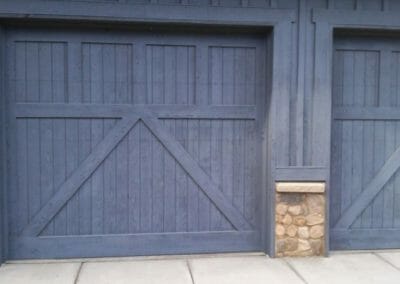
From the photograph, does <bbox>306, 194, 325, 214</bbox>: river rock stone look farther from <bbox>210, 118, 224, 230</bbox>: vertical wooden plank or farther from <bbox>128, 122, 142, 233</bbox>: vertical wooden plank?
<bbox>128, 122, 142, 233</bbox>: vertical wooden plank

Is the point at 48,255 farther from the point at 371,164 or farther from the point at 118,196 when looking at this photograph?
the point at 371,164

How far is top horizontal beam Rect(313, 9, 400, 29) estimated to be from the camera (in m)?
4.38

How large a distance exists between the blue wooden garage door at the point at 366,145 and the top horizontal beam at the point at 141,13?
0.94 meters

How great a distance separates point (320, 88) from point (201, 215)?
5.79 feet

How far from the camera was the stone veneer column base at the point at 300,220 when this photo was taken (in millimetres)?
4391

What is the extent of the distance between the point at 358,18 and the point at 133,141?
2.57m

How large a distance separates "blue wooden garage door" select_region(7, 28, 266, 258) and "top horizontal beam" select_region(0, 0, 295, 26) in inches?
9.1

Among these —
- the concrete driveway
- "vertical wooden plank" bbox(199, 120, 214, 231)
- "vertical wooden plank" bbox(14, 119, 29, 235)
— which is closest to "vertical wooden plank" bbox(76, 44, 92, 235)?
the concrete driveway

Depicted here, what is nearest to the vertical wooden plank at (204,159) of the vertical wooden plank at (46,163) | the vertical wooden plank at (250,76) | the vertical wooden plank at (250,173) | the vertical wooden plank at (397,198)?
the vertical wooden plank at (250,173)

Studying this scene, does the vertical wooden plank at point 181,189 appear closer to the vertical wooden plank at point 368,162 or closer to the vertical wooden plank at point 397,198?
the vertical wooden plank at point 368,162

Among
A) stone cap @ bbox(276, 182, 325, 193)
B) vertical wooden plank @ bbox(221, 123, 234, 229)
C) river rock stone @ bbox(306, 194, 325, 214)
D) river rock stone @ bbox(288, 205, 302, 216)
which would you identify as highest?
vertical wooden plank @ bbox(221, 123, 234, 229)

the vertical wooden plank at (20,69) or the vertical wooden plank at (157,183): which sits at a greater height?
the vertical wooden plank at (20,69)

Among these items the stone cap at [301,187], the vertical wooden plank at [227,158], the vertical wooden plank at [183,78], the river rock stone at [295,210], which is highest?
the vertical wooden plank at [183,78]

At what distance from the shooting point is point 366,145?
15.5ft
